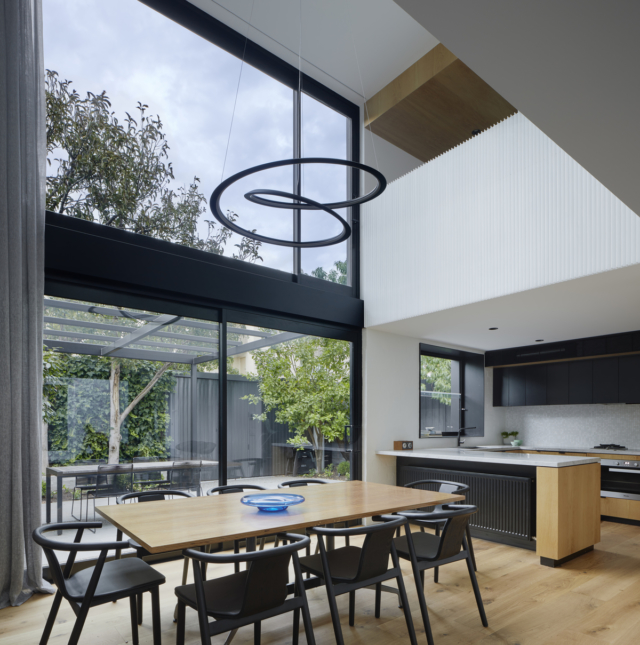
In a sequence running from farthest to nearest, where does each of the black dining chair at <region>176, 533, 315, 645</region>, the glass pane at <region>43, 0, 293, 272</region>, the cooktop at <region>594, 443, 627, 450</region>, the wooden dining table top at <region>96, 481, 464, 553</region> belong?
1. the cooktop at <region>594, 443, 627, 450</region>
2. the glass pane at <region>43, 0, 293, 272</region>
3. the wooden dining table top at <region>96, 481, 464, 553</region>
4. the black dining chair at <region>176, 533, 315, 645</region>

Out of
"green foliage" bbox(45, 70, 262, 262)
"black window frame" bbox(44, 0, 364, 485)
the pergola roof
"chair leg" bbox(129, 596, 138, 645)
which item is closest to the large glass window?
"green foliage" bbox(45, 70, 262, 262)

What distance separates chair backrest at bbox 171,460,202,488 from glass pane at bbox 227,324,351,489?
346 millimetres

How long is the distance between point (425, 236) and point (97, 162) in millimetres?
3229

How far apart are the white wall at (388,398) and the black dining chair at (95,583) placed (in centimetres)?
357

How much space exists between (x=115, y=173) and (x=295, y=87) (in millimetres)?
2632

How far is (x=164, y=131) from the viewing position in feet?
15.9

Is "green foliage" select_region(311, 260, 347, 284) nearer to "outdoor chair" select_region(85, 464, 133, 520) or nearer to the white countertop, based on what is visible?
the white countertop

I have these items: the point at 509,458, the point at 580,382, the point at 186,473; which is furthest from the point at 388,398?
the point at 580,382

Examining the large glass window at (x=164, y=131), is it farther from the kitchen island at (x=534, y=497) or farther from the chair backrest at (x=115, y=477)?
A: the kitchen island at (x=534, y=497)

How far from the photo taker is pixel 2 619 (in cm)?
320

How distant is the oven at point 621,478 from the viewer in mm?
5969

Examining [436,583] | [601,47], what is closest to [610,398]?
[436,583]

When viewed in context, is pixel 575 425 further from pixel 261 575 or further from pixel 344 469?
pixel 261 575

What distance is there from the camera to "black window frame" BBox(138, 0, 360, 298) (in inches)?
202
